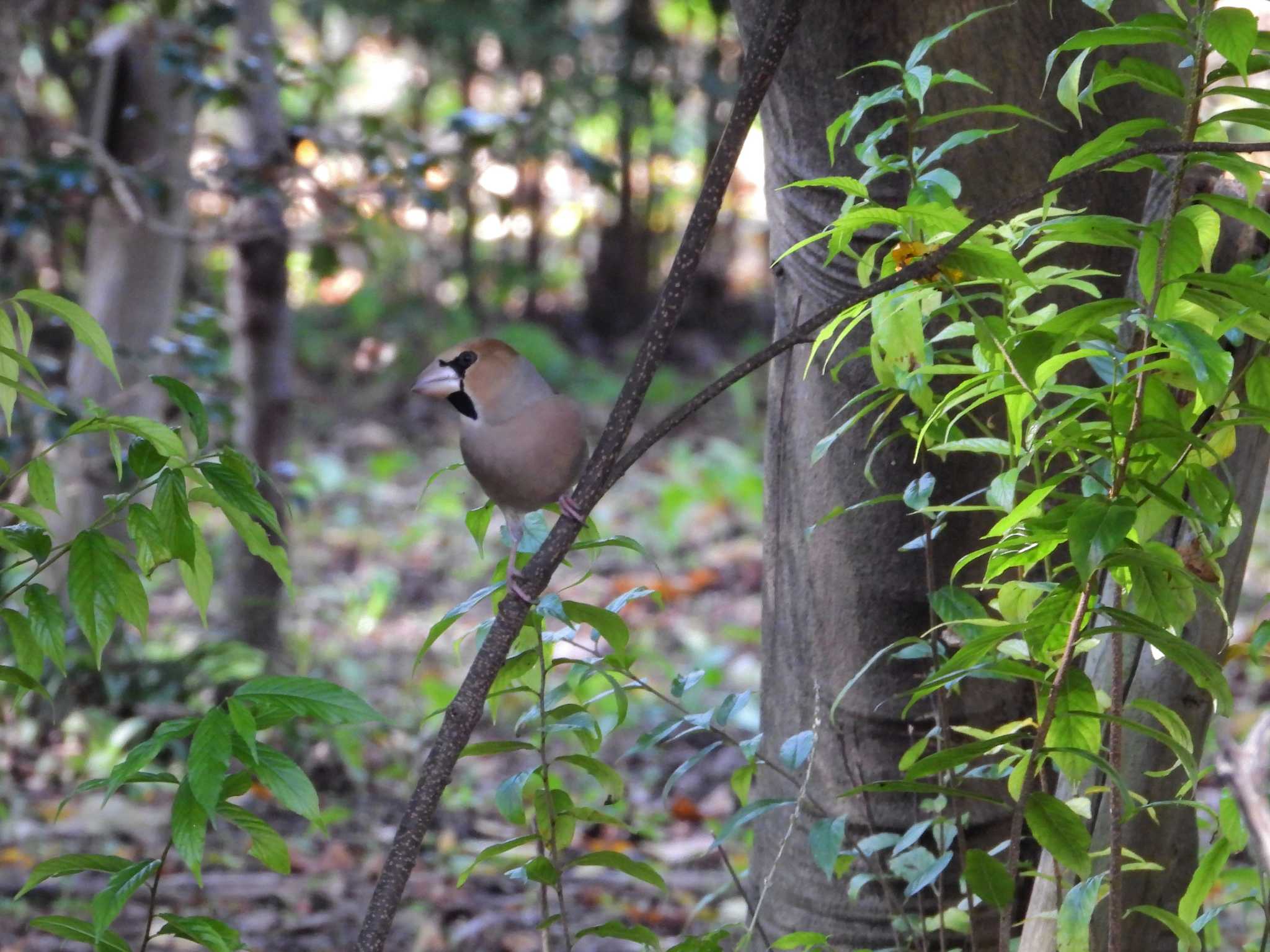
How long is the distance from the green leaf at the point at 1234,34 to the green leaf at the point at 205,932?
123cm

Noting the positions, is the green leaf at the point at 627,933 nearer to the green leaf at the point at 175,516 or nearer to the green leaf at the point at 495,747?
the green leaf at the point at 495,747

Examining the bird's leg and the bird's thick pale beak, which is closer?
the bird's leg

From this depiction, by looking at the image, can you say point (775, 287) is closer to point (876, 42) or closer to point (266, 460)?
point (876, 42)

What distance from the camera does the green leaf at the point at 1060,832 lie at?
1.22 meters

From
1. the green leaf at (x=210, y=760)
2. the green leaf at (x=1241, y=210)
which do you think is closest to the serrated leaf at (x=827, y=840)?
the green leaf at (x=210, y=760)

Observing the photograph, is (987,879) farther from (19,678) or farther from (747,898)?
(19,678)

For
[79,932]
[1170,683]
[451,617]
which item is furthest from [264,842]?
[1170,683]

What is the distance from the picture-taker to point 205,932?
133cm

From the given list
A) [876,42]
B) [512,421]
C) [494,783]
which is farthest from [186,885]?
[876,42]

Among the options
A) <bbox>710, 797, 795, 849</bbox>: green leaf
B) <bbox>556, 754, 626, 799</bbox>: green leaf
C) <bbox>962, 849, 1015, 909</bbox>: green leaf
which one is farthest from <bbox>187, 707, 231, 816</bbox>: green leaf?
<bbox>962, 849, 1015, 909</bbox>: green leaf

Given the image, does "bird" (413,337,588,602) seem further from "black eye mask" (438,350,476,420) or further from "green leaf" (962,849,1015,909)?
"green leaf" (962,849,1015,909)

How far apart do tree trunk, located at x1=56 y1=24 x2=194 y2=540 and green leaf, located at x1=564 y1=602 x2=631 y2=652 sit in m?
2.78

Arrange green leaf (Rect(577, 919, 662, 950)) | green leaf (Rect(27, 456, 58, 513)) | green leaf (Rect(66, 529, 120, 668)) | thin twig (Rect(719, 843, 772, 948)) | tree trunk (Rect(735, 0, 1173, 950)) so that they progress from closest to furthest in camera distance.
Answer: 1. green leaf (Rect(66, 529, 120, 668))
2. green leaf (Rect(27, 456, 58, 513))
3. green leaf (Rect(577, 919, 662, 950))
4. thin twig (Rect(719, 843, 772, 948))
5. tree trunk (Rect(735, 0, 1173, 950))

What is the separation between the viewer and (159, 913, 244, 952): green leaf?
4.32 ft
